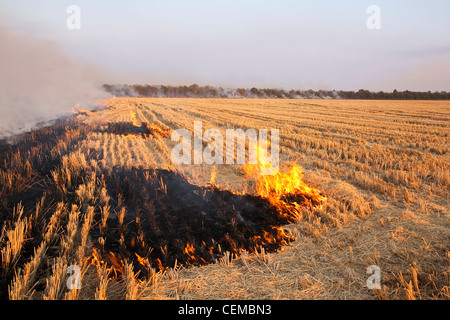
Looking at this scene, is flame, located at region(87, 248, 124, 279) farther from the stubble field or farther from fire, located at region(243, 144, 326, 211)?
fire, located at region(243, 144, 326, 211)

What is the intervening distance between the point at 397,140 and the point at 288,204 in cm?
886

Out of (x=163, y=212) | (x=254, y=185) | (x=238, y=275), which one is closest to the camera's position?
(x=238, y=275)

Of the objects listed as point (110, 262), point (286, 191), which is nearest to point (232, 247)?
point (110, 262)

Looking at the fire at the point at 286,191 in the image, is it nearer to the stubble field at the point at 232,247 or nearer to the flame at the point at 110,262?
the stubble field at the point at 232,247

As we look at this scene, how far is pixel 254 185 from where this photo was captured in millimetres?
5797

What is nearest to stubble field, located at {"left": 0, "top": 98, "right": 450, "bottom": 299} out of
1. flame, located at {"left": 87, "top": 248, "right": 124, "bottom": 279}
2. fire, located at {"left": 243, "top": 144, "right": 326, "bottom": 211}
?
flame, located at {"left": 87, "top": 248, "right": 124, "bottom": 279}

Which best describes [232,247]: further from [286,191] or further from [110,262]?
[286,191]

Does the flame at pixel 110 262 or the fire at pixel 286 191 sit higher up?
the fire at pixel 286 191

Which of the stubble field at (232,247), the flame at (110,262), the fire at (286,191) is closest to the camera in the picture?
the stubble field at (232,247)

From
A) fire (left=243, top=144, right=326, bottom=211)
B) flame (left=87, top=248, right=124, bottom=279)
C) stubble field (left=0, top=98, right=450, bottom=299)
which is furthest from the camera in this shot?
fire (left=243, top=144, right=326, bottom=211)

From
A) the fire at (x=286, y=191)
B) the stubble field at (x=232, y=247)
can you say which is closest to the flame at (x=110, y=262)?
the stubble field at (x=232, y=247)
